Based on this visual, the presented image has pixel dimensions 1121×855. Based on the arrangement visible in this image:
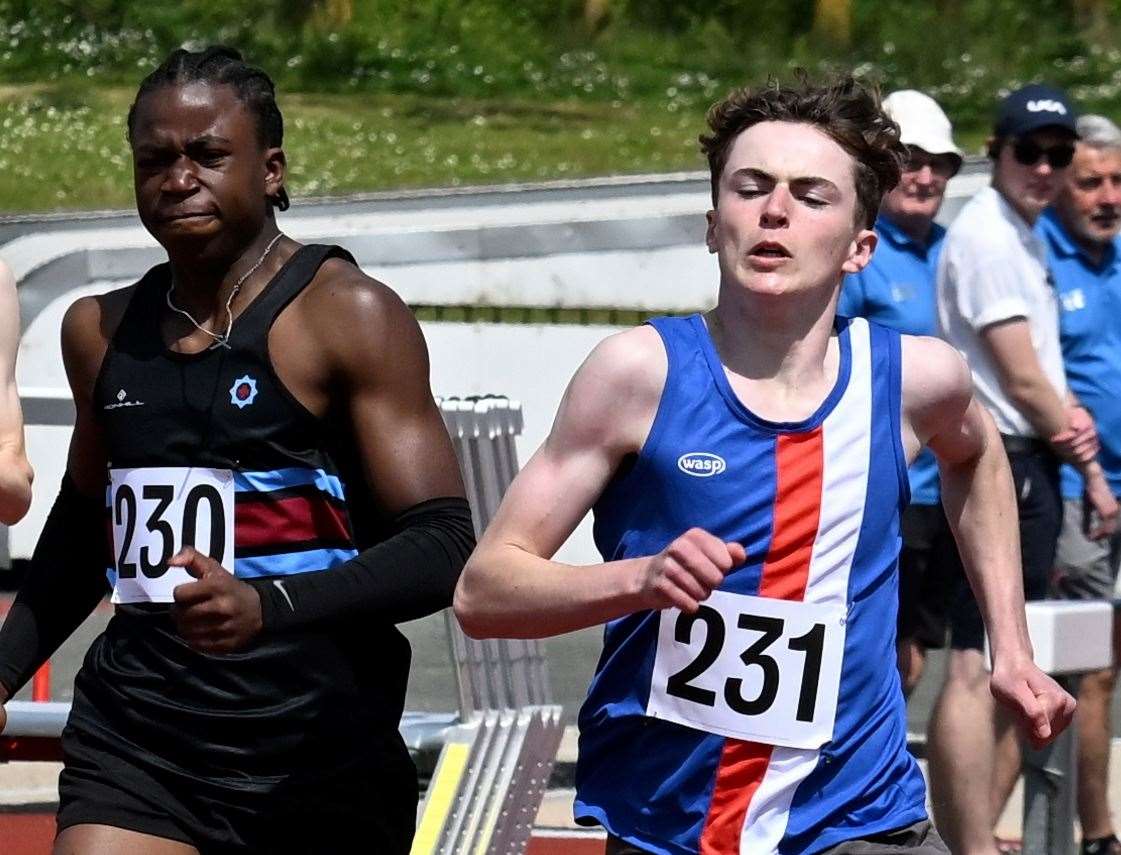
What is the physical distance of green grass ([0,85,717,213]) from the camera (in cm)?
1303

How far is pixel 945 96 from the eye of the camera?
14195 mm

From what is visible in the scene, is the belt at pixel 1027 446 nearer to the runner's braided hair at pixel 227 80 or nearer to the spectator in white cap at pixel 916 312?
the spectator in white cap at pixel 916 312

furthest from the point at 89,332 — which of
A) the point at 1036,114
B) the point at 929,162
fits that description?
the point at 1036,114

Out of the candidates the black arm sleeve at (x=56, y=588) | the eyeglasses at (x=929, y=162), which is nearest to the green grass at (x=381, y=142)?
the eyeglasses at (x=929, y=162)

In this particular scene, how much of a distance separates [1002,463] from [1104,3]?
12.0 metres

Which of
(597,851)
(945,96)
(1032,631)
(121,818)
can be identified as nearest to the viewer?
(121,818)

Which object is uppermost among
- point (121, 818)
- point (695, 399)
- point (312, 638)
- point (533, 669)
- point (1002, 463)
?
point (695, 399)

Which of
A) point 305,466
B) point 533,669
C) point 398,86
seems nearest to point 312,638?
point 305,466

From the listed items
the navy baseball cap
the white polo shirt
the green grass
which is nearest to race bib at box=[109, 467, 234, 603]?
the white polo shirt

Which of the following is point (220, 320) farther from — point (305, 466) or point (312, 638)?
point (312, 638)

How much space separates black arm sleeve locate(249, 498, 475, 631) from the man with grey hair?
9.44 feet

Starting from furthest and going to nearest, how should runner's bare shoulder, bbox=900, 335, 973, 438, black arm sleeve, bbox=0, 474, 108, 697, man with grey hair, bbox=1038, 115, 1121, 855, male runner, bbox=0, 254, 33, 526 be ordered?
man with grey hair, bbox=1038, 115, 1121, 855 < male runner, bbox=0, 254, 33, 526 < black arm sleeve, bbox=0, 474, 108, 697 < runner's bare shoulder, bbox=900, 335, 973, 438

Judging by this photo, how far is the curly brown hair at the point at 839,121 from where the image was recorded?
329 centimetres

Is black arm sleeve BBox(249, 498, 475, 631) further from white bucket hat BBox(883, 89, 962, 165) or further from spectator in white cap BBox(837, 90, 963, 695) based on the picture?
white bucket hat BBox(883, 89, 962, 165)
